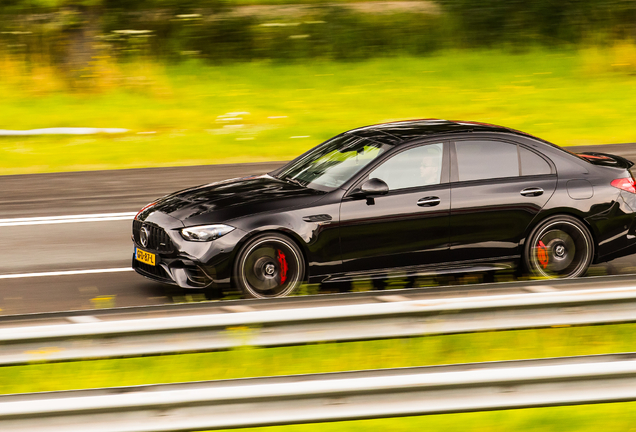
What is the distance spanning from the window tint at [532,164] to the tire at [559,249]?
437 millimetres

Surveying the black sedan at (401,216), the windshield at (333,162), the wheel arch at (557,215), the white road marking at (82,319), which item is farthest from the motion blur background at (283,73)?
the white road marking at (82,319)

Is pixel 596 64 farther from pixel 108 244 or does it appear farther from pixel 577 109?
pixel 108 244

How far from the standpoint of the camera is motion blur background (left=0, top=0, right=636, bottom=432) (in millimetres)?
17219

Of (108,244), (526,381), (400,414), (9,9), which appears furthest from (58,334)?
(9,9)

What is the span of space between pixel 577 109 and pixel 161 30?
35.3 feet

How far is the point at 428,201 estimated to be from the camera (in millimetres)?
7539

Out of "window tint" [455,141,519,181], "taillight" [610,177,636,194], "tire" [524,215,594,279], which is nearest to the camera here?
"window tint" [455,141,519,181]

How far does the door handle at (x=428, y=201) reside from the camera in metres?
7.52

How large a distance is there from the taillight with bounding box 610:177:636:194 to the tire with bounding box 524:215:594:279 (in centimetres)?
51

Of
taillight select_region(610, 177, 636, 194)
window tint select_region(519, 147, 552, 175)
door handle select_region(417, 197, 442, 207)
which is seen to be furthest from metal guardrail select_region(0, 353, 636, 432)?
taillight select_region(610, 177, 636, 194)

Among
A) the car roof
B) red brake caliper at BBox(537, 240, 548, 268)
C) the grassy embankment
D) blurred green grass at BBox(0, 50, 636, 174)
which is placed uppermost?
blurred green grass at BBox(0, 50, 636, 174)

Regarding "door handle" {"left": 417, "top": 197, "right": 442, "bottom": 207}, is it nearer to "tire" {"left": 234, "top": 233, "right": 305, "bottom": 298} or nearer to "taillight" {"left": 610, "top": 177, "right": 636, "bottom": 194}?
"tire" {"left": 234, "top": 233, "right": 305, "bottom": 298}

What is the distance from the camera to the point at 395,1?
25953 mm

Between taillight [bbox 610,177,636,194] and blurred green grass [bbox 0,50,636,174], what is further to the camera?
blurred green grass [bbox 0,50,636,174]
